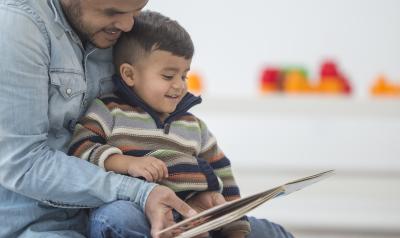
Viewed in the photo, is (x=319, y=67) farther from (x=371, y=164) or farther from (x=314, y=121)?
(x=371, y=164)

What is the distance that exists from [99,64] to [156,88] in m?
0.15

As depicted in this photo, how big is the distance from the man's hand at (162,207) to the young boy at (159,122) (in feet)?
0.30

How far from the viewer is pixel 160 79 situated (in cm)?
158

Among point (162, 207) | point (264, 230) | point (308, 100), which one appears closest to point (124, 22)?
point (162, 207)

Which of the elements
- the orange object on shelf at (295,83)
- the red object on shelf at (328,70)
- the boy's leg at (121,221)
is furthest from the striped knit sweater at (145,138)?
the red object on shelf at (328,70)

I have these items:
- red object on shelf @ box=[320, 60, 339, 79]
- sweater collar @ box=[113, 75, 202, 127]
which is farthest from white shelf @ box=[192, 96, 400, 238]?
sweater collar @ box=[113, 75, 202, 127]

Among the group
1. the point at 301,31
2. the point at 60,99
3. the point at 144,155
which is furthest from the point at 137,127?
the point at 301,31

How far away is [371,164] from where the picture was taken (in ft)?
12.8

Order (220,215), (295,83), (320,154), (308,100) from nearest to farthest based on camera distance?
(220,215), (308,100), (295,83), (320,154)

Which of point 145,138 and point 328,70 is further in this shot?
point 328,70

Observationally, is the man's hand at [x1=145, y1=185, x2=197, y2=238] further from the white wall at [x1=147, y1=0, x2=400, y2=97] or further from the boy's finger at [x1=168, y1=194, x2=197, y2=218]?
the white wall at [x1=147, y1=0, x2=400, y2=97]

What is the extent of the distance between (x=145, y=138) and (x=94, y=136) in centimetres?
11

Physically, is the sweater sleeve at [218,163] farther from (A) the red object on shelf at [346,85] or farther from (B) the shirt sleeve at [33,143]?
(A) the red object on shelf at [346,85]

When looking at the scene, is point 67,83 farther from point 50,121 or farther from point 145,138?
point 145,138
